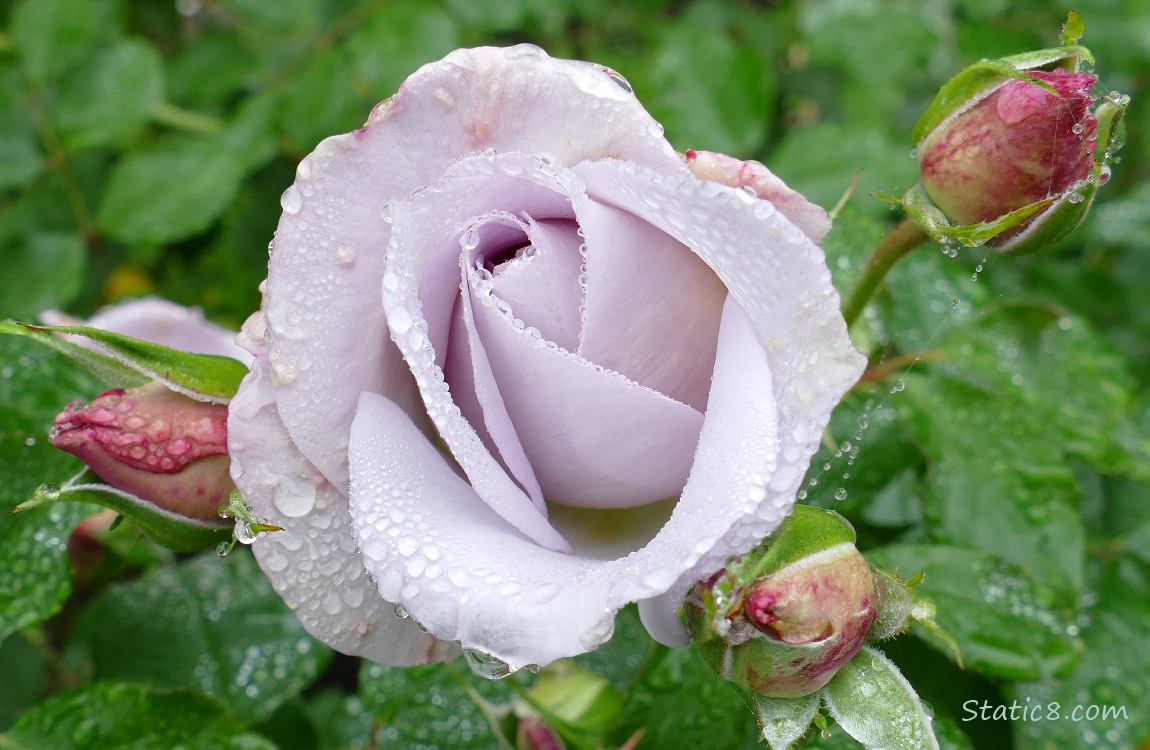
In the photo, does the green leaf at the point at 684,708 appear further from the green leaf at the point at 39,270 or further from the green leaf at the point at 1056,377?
the green leaf at the point at 39,270

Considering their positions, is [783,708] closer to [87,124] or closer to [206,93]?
[87,124]

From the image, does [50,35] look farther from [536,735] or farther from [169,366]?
[536,735]

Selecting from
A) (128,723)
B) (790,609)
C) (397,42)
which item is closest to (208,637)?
(128,723)

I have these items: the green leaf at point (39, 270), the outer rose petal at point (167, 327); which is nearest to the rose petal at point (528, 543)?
the outer rose petal at point (167, 327)

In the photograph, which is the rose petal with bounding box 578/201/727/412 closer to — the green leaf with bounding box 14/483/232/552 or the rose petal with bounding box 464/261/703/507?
the rose petal with bounding box 464/261/703/507

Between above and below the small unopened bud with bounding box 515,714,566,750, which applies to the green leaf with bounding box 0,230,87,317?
below

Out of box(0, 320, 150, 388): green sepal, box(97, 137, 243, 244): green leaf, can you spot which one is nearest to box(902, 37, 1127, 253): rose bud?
box(0, 320, 150, 388): green sepal

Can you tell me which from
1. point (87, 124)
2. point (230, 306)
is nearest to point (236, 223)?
point (230, 306)
